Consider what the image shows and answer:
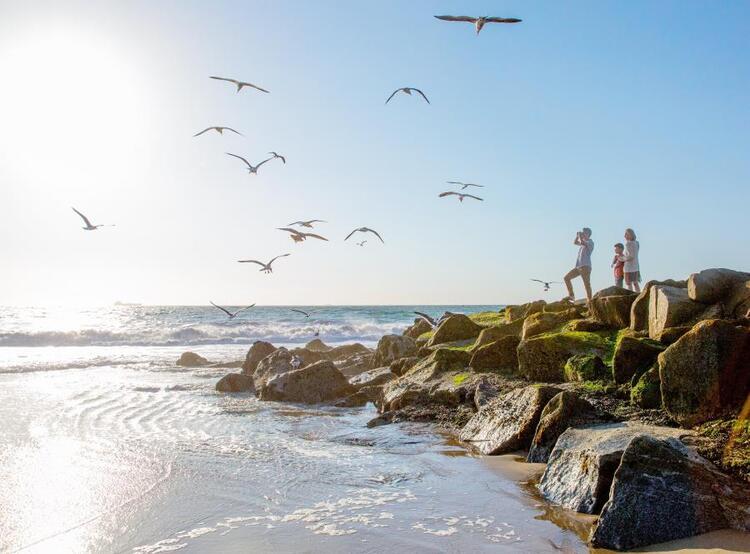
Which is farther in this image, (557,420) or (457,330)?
(457,330)

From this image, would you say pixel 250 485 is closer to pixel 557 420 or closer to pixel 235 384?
pixel 557 420

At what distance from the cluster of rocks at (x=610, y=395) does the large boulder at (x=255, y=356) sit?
3.25 meters

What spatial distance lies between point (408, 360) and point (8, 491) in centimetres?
922

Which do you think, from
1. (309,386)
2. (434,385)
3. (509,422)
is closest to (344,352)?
(309,386)

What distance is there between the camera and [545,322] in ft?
38.8

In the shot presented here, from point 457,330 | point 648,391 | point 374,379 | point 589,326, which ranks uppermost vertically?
point 589,326

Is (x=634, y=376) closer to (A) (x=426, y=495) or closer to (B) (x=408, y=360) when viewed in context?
(A) (x=426, y=495)

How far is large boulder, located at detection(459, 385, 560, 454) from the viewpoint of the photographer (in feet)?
25.8

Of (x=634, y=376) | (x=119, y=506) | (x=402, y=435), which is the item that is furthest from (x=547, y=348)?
(x=119, y=506)

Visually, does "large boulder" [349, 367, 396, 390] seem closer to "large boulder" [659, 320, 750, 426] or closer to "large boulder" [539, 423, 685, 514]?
"large boulder" [539, 423, 685, 514]

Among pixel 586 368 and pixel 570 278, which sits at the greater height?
pixel 570 278

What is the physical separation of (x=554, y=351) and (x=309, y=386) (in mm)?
6186

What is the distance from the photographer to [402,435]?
9.38 m

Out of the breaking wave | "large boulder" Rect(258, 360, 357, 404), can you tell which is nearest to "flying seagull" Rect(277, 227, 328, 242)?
"large boulder" Rect(258, 360, 357, 404)
